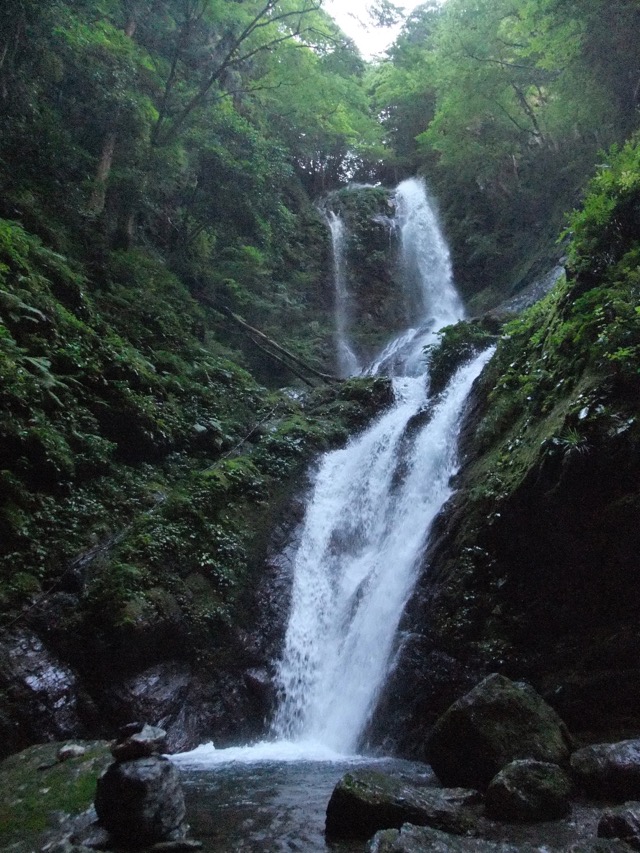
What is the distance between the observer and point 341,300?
20859 millimetres

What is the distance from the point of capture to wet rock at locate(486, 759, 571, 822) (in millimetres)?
3910

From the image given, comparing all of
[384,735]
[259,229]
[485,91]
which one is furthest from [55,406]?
[485,91]

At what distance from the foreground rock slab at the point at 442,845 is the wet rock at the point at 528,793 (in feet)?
1.59

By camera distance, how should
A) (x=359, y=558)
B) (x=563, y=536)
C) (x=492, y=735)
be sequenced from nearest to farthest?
(x=492, y=735)
(x=563, y=536)
(x=359, y=558)

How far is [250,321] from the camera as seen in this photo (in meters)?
16.7

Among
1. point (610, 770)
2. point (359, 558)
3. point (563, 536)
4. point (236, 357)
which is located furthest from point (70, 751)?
point (236, 357)

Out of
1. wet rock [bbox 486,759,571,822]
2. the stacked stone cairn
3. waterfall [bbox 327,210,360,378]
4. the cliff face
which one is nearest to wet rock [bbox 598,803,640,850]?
wet rock [bbox 486,759,571,822]

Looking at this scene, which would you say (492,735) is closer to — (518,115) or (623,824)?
(623,824)

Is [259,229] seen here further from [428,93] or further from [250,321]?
[428,93]

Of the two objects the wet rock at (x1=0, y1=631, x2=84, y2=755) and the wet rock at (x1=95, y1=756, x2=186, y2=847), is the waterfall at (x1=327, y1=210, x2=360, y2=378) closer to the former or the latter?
the wet rock at (x1=0, y1=631, x2=84, y2=755)

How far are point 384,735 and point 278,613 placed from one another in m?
2.68

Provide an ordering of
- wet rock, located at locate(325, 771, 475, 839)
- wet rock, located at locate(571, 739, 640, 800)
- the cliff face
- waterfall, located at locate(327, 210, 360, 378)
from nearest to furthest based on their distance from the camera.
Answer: wet rock, located at locate(325, 771, 475, 839) → wet rock, located at locate(571, 739, 640, 800) → the cliff face → waterfall, located at locate(327, 210, 360, 378)

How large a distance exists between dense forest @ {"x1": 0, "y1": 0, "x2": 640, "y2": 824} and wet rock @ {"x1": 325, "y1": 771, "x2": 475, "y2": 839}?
95.3 inches

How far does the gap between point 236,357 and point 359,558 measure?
7078mm
